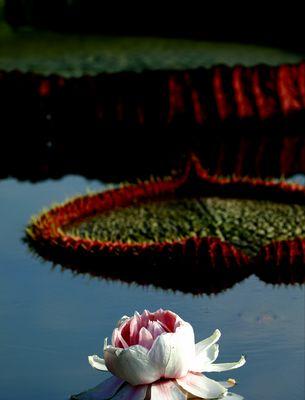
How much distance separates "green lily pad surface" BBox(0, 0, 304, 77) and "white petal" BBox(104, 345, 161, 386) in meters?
4.50

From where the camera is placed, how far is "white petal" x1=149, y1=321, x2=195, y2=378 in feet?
7.99

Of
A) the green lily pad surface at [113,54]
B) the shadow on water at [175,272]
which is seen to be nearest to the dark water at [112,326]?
the shadow on water at [175,272]

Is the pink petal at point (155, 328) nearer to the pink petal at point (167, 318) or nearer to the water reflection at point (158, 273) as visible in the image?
the pink petal at point (167, 318)

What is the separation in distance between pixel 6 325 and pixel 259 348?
2.55ft

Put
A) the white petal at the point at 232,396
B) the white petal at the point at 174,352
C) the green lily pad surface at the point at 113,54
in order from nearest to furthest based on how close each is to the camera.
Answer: the white petal at the point at 174,352, the white petal at the point at 232,396, the green lily pad surface at the point at 113,54

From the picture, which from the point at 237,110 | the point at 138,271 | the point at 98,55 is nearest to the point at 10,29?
the point at 98,55

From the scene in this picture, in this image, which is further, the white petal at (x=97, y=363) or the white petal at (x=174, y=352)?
the white petal at (x=97, y=363)

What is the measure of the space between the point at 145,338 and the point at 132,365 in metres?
0.06

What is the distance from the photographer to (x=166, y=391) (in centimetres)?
251

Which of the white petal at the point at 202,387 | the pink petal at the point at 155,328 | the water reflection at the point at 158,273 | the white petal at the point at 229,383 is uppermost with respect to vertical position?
the pink petal at the point at 155,328

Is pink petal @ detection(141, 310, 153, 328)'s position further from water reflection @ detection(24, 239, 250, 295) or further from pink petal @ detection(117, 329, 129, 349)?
water reflection @ detection(24, 239, 250, 295)

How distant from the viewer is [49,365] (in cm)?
321

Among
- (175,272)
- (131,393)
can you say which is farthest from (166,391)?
(175,272)

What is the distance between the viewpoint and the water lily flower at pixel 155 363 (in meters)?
2.45
